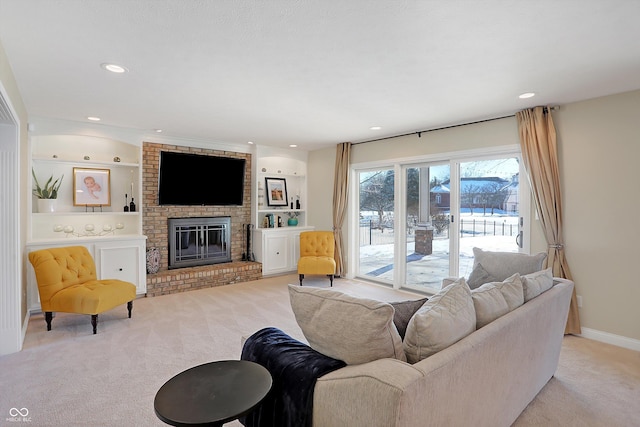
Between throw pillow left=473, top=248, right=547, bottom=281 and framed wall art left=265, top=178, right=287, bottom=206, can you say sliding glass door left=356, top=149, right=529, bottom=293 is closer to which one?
throw pillow left=473, top=248, right=547, bottom=281

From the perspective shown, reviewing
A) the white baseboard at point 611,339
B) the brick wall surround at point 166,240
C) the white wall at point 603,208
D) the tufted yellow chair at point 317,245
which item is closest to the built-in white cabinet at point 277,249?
the brick wall surround at point 166,240

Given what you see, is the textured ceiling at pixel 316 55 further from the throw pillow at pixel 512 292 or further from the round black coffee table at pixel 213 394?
the round black coffee table at pixel 213 394

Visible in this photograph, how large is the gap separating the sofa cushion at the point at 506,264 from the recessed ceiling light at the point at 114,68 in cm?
342

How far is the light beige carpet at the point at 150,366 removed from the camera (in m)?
2.22

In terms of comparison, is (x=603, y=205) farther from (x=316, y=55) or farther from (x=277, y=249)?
(x=277, y=249)

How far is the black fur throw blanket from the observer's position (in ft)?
4.60

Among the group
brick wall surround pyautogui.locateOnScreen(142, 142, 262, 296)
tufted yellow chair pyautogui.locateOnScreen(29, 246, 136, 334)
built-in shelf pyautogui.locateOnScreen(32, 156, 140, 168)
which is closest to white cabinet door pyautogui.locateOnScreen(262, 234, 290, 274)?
brick wall surround pyautogui.locateOnScreen(142, 142, 262, 296)

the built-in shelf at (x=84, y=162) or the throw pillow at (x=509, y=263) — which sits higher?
the built-in shelf at (x=84, y=162)

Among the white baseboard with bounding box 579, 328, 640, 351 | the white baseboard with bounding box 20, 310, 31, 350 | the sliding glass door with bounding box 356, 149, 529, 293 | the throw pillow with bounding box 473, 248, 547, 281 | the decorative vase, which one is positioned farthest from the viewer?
the decorative vase

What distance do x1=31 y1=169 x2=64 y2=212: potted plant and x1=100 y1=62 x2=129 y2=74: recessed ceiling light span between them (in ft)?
8.41

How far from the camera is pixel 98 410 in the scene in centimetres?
224

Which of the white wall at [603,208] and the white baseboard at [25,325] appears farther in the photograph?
the white baseboard at [25,325]

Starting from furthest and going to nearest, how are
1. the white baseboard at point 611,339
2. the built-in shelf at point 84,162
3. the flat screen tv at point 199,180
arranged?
the flat screen tv at point 199,180
the built-in shelf at point 84,162
the white baseboard at point 611,339

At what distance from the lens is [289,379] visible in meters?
1.49
